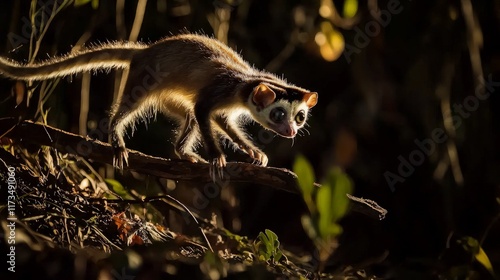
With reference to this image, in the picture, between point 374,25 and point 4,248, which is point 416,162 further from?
point 4,248

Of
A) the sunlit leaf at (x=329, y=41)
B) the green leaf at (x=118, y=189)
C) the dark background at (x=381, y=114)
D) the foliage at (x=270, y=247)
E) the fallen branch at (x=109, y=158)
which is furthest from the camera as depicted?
the dark background at (x=381, y=114)

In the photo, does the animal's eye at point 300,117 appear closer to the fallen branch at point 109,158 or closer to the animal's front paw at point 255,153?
the animal's front paw at point 255,153

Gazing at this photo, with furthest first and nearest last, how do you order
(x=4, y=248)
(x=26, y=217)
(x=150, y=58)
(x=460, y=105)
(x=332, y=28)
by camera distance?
(x=460, y=105) < (x=332, y=28) < (x=150, y=58) < (x=26, y=217) < (x=4, y=248)

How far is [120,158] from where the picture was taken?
2.92 metres

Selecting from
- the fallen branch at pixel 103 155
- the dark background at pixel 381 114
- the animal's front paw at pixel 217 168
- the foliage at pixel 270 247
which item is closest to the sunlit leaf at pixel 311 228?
the foliage at pixel 270 247

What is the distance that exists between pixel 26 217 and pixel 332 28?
2.55 m

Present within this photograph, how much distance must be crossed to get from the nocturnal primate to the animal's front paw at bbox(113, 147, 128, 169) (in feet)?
0.85

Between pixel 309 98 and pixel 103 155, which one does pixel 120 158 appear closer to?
pixel 103 155

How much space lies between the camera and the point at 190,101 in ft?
12.1

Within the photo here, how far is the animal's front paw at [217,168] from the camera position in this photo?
2.80 meters

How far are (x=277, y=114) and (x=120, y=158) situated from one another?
0.84 m

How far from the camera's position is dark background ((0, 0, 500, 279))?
4715 millimetres

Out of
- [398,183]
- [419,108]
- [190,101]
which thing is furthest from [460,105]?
[190,101]

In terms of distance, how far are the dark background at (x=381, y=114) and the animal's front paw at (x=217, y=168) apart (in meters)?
1.58
